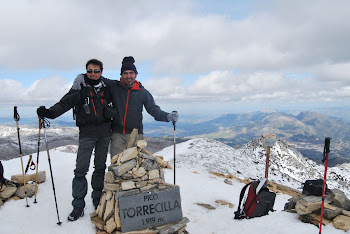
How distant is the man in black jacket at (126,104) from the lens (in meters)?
7.18

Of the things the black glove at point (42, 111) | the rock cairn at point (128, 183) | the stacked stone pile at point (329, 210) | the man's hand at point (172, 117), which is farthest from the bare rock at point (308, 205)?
the black glove at point (42, 111)

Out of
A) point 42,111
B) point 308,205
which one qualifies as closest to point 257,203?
point 308,205

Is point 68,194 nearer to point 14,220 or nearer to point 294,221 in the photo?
point 14,220

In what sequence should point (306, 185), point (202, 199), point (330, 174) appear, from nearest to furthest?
point (306, 185) < point (202, 199) < point (330, 174)

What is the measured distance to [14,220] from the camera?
6941 mm

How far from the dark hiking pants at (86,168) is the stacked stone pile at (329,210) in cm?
652

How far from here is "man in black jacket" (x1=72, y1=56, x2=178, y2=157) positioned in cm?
718

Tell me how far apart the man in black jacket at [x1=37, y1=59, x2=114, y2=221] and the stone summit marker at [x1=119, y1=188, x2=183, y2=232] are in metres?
1.59

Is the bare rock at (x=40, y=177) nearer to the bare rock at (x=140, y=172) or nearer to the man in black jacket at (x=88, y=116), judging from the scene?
the man in black jacket at (x=88, y=116)

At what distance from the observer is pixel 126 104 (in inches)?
285

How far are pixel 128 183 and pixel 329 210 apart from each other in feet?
20.0

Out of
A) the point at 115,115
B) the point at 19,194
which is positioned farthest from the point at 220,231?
the point at 19,194

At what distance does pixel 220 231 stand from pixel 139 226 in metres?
2.83

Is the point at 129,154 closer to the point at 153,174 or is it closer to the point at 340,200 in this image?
the point at 153,174
